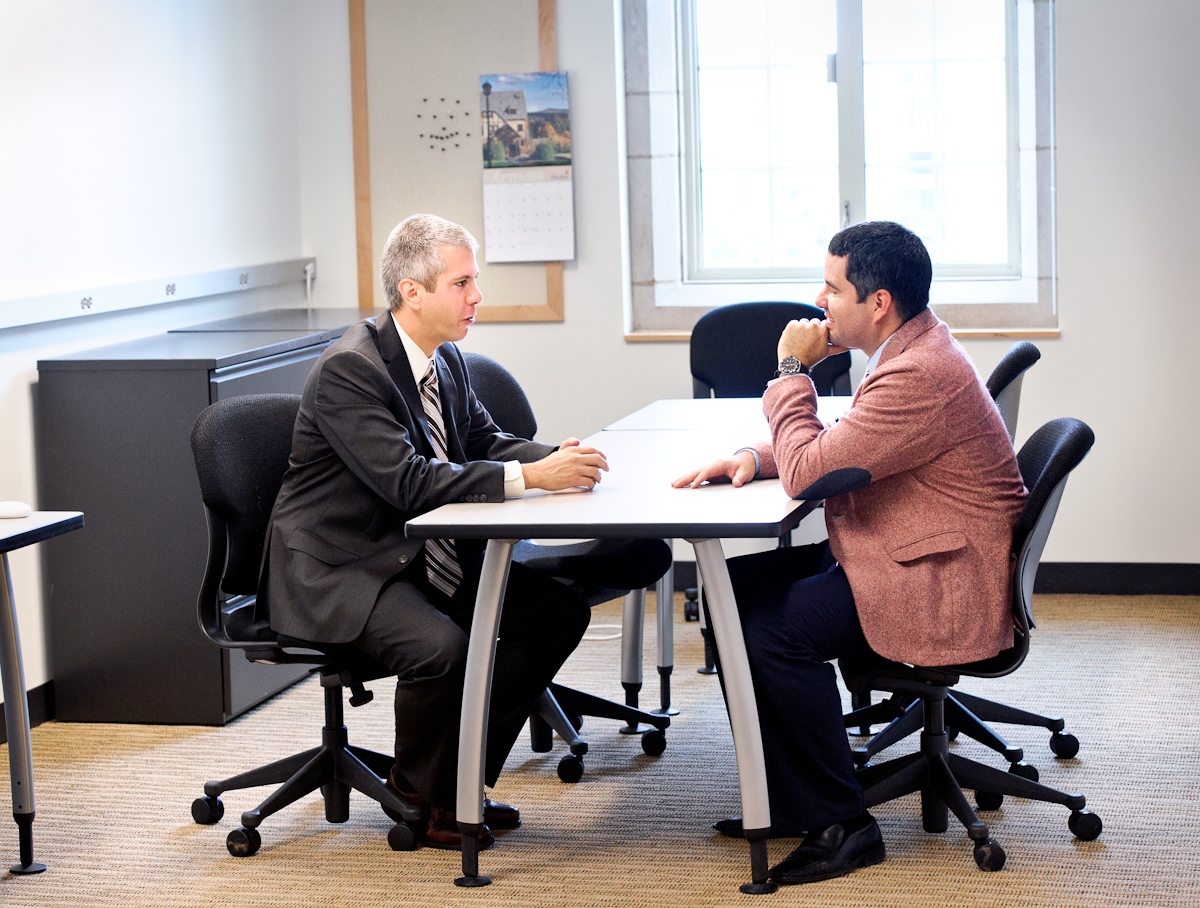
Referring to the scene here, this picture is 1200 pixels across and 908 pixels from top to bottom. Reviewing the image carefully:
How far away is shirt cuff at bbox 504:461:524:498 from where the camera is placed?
8.71 ft

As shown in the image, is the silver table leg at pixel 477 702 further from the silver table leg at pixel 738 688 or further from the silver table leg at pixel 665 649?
the silver table leg at pixel 665 649

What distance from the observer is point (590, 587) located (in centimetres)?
321

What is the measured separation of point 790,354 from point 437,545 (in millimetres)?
876

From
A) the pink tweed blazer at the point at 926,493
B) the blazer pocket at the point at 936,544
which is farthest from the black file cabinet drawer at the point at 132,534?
the blazer pocket at the point at 936,544

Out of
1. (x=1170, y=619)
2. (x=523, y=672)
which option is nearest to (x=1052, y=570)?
(x=1170, y=619)

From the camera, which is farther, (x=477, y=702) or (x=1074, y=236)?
(x=1074, y=236)

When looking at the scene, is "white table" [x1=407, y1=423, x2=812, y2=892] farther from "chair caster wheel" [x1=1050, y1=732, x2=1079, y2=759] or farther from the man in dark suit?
"chair caster wheel" [x1=1050, y1=732, x2=1079, y2=759]

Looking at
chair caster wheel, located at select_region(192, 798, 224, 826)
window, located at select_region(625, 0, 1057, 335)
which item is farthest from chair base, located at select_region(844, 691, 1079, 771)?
window, located at select_region(625, 0, 1057, 335)

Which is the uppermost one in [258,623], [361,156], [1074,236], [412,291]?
[361,156]

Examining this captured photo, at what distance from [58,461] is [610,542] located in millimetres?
1567

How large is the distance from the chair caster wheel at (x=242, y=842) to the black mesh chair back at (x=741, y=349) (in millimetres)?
2105

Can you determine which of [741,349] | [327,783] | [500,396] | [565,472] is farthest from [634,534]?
[741,349]

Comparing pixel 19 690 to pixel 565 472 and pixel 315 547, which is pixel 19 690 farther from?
pixel 565 472

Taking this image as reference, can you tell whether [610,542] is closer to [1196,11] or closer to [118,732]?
[118,732]
